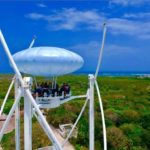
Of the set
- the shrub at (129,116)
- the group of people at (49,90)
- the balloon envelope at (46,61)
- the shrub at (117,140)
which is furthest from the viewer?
the shrub at (129,116)

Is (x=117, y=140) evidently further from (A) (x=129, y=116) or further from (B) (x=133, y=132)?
(A) (x=129, y=116)

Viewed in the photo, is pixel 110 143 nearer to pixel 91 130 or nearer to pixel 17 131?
pixel 91 130

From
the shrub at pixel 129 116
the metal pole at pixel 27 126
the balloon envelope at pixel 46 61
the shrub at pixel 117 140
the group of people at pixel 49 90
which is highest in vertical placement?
the balloon envelope at pixel 46 61

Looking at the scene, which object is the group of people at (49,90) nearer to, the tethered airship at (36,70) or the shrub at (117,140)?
the tethered airship at (36,70)

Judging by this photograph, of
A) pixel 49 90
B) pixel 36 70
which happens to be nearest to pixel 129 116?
pixel 49 90

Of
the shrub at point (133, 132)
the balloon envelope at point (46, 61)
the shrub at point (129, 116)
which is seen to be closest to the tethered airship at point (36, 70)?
the balloon envelope at point (46, 61)

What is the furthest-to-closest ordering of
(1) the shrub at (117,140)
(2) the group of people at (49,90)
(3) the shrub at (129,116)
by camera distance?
1. (3) the shrub at (129,116)
2. (1) the shrub at (117,140)
3. (2) the group of people at (49,90)

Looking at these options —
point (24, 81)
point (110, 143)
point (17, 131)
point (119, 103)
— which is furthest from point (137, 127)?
point (24, 81)
